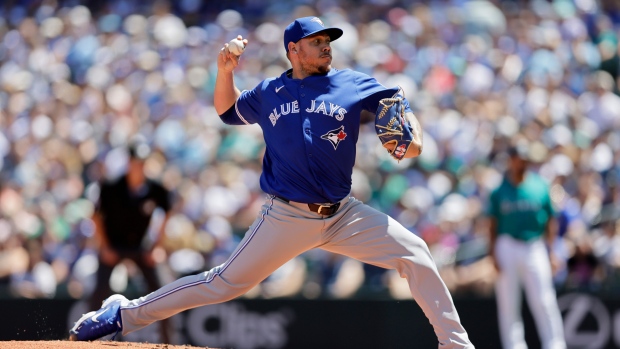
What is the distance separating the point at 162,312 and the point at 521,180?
465 cm

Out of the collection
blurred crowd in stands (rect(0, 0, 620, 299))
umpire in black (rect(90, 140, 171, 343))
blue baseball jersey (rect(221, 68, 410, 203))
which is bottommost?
blurred crowd in stands (rect(0, 0, 620, 299))

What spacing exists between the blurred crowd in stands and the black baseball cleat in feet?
10.6

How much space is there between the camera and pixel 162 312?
220 inches

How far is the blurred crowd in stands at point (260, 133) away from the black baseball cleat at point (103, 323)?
3.22m

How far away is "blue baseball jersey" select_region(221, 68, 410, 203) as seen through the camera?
5.38 m

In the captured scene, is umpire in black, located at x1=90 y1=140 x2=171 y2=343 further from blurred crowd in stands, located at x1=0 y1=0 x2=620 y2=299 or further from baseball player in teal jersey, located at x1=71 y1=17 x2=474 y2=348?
baseball player in teal jersey, located at x1=71 y1=17 x2=474 y2=348

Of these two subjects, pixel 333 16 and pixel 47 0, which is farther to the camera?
pixel 47 0

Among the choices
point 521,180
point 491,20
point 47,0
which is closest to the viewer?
point 521,180

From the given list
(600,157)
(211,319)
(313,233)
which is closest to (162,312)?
(313,233)

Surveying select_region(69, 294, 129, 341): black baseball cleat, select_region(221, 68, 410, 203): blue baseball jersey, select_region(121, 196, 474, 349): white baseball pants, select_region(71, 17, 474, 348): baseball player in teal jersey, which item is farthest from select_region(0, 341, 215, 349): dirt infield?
select_region(221, 68, 410, 203): blue baseball jersey

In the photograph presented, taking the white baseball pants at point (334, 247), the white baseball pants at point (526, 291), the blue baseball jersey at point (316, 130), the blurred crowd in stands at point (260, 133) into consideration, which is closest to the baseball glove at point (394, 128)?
the blue baseball jersey at point (316, 130)

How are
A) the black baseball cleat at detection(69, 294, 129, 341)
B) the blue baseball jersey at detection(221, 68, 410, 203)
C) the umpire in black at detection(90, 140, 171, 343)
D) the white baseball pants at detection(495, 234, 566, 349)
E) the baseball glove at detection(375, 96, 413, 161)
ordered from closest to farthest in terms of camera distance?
the baseball glove at detection(375, 96, 413, 161) < the blue baseball jersey at detection(221, 68, 410, 203) < the black baseball cleat at detection(69, 294, 129, 341) < the white baseball pants at detection(495, 234, 566, 349) < the umpire in black at detection(90, 140, 171, 343)

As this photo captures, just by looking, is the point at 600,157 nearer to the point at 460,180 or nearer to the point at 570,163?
the point at 570,163

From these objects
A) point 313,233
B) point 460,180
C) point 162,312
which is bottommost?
point 460,180
